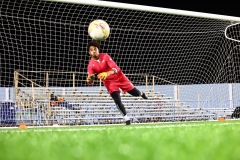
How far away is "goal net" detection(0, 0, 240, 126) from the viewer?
31.6 feet

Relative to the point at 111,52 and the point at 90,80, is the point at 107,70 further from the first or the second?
the point at 111,52

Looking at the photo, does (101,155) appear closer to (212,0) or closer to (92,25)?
(92,25)

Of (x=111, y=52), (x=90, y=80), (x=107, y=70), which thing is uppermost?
(x=111, y=52)

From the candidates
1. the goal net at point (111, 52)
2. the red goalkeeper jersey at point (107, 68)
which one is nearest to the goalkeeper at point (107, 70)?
the red goalkeeper jersey at point (107, 68)

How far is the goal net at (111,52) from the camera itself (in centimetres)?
965

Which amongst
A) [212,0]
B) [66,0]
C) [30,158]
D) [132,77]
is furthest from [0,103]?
[30,158]

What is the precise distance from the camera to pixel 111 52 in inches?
604

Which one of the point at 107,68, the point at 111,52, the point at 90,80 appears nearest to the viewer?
the point at 90,80

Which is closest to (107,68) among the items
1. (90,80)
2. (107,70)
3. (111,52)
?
(107,70)

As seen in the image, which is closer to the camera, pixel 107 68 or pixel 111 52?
pixel 107 68

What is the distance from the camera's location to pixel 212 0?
48.3ft

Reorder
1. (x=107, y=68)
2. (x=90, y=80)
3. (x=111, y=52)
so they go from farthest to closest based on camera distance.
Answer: (x=111, y=52)
(x=107, y=68)
(x=90, y=80)

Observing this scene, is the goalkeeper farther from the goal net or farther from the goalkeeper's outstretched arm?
the goal net

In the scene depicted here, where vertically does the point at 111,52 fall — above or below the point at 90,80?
above
